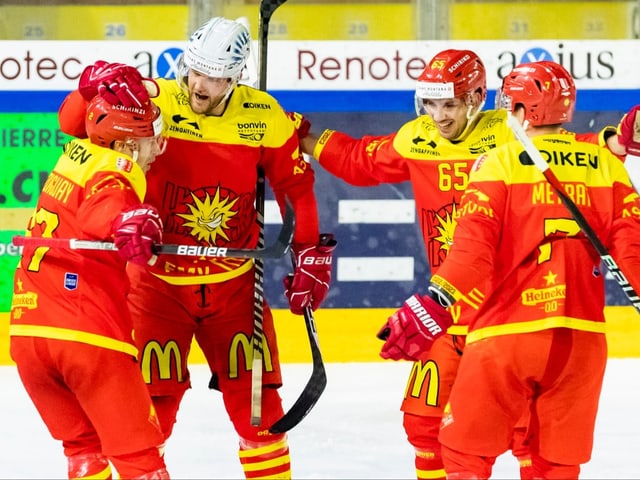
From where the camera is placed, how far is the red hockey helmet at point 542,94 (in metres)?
3.14

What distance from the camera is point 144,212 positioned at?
9.86ft

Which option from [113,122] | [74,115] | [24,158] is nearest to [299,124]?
[74,115]

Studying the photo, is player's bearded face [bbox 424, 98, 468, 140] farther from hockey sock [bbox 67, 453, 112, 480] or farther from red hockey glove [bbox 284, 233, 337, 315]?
hockey sock [bbox 67, 453, 112, 480]

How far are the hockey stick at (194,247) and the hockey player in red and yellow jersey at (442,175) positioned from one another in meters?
0.38

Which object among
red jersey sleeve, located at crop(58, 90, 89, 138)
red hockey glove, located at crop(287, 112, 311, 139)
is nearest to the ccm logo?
red hockey glove, located at crop(287, 112, 311, 139)

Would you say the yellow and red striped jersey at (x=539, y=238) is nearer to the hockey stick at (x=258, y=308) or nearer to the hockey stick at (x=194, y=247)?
the hockey stick at (x=194, y=247)

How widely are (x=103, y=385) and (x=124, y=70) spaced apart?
2.61 ft

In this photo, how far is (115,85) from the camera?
10.8 feet

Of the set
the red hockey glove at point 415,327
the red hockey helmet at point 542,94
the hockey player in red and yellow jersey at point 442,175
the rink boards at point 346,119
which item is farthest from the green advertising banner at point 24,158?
the red hockey glove at point 415,327

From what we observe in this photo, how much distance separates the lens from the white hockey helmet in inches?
138

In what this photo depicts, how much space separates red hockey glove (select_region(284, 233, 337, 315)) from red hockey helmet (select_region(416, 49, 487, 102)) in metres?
0.53

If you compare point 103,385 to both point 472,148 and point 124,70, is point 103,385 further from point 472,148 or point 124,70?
point 472,148

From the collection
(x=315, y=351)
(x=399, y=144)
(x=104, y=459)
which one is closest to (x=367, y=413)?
(x=315, y=351)

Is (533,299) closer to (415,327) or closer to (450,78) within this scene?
(415,327)
